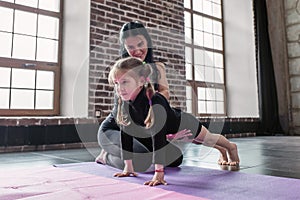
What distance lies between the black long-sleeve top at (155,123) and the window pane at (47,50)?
79.0 inches

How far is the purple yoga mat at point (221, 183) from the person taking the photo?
102cm

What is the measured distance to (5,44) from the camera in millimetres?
A: 2754

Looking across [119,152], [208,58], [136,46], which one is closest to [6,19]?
[136,46]

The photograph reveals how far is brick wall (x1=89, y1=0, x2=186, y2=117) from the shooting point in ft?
10.1

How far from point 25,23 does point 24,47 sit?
26 centimetres

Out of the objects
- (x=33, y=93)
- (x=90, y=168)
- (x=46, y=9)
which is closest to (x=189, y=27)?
(x=46, y=9)

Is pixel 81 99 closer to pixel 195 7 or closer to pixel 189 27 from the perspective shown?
pixel 189 27

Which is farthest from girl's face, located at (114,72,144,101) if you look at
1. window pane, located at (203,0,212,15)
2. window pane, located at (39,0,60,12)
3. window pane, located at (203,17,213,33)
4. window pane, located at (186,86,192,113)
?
window pane, located at (203,0,212,15)

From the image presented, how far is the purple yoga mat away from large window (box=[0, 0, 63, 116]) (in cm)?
150

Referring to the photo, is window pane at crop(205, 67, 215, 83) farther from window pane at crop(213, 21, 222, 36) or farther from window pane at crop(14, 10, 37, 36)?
window pane at crop(14, 10, 37, 36)

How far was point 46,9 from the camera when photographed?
3.06 meters

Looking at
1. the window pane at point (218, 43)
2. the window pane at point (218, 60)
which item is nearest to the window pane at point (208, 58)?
the window pane at point (218, 60)

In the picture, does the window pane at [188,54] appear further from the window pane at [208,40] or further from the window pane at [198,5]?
the window pane at [198,5]

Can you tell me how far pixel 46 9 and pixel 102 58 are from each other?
0.81m
